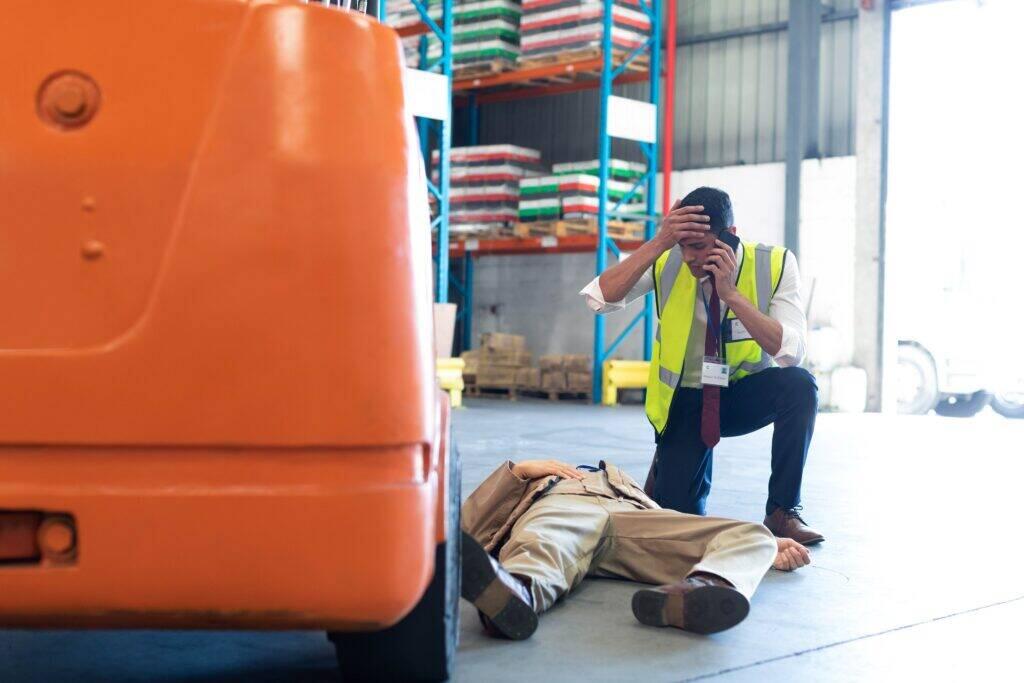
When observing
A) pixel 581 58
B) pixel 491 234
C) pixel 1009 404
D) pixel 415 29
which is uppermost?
pixel 415 29

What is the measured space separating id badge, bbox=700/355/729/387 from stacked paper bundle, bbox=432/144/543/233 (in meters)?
10.3

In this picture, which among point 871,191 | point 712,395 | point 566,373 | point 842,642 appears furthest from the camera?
point 566,373

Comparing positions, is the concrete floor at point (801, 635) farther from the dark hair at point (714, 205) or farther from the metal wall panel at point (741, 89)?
the metal wall panel at point (741, 89)

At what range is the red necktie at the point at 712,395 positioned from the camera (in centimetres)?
422

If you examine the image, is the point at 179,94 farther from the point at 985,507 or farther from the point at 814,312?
the point at 814,312

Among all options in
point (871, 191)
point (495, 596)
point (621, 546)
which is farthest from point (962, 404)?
point (495, 596)

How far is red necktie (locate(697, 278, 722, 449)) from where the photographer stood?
422 centimetres

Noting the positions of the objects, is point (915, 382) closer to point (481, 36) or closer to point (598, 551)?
point (481, 36)

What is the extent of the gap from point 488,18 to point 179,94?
13605mm

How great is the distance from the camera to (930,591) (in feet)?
11.6

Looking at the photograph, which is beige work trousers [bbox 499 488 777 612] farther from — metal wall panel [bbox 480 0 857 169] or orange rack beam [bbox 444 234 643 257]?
metal wall panel [bbox 480 0 857 169]

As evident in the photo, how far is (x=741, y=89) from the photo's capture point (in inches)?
592

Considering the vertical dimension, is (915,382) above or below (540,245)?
below

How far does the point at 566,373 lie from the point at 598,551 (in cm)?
1111
